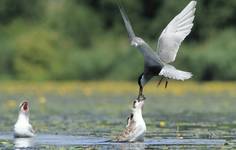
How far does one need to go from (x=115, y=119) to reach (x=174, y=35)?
4.25 m

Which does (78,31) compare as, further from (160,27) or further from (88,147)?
(88,147)

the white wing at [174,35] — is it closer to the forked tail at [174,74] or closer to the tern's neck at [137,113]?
the forked tail at [174,74]

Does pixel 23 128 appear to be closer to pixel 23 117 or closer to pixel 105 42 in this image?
pixel 23 117

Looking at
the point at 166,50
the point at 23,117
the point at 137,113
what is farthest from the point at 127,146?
the point at 23,117

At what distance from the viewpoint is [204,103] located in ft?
87.7

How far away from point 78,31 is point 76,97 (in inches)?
566

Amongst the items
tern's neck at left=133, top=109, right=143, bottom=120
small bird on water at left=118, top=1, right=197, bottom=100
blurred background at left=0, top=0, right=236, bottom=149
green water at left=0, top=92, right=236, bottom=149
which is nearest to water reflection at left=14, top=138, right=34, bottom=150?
green water at left=0, top=92, right=236, bottom=149

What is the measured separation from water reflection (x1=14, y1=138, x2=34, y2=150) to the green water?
0.12m

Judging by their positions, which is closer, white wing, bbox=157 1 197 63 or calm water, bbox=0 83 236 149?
calm water, bbox=0 83 236 149

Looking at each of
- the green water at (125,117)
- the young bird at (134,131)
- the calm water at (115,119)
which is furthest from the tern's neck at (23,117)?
the young bird at (134,131)

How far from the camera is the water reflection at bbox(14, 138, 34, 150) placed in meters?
14.9

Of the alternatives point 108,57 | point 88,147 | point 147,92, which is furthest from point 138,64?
point 88,147

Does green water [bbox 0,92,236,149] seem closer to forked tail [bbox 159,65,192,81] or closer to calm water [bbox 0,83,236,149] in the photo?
calm water [bbox 0,83,236,149]

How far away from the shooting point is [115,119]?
68.9ft
